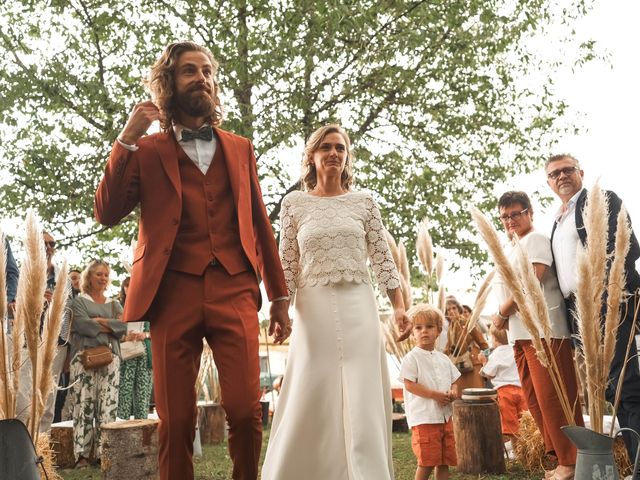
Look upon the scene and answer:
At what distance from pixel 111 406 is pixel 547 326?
480 cm

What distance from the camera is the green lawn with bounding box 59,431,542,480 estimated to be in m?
5.14

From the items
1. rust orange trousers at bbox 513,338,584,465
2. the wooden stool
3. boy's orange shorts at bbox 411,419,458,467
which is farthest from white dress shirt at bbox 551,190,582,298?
the wooden stool

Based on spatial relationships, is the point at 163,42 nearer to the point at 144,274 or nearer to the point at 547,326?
the point at 144,274

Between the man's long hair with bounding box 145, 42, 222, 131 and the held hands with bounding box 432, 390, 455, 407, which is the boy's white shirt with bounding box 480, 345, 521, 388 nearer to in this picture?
the held hands with bounding box 432, 390, 455, 407

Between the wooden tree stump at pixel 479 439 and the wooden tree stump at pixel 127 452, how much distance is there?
7.20ft

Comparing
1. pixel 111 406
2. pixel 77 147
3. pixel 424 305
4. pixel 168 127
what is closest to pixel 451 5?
pixel 77 147

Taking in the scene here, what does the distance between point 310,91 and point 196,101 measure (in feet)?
22.6

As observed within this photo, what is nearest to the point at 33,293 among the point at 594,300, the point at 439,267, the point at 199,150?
the point at 199,150

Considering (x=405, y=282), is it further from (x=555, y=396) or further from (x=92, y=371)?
(x=92, y=371)

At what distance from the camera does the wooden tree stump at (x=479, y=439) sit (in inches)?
204

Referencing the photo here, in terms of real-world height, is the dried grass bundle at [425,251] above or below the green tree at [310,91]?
below

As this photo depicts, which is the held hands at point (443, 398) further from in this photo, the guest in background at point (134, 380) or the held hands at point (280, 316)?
the guest in background at point (134, 380)

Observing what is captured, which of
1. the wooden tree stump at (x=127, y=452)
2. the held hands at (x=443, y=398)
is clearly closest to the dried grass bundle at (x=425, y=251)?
the held hands at (x=443, y=398)

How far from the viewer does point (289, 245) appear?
13.6 ft
